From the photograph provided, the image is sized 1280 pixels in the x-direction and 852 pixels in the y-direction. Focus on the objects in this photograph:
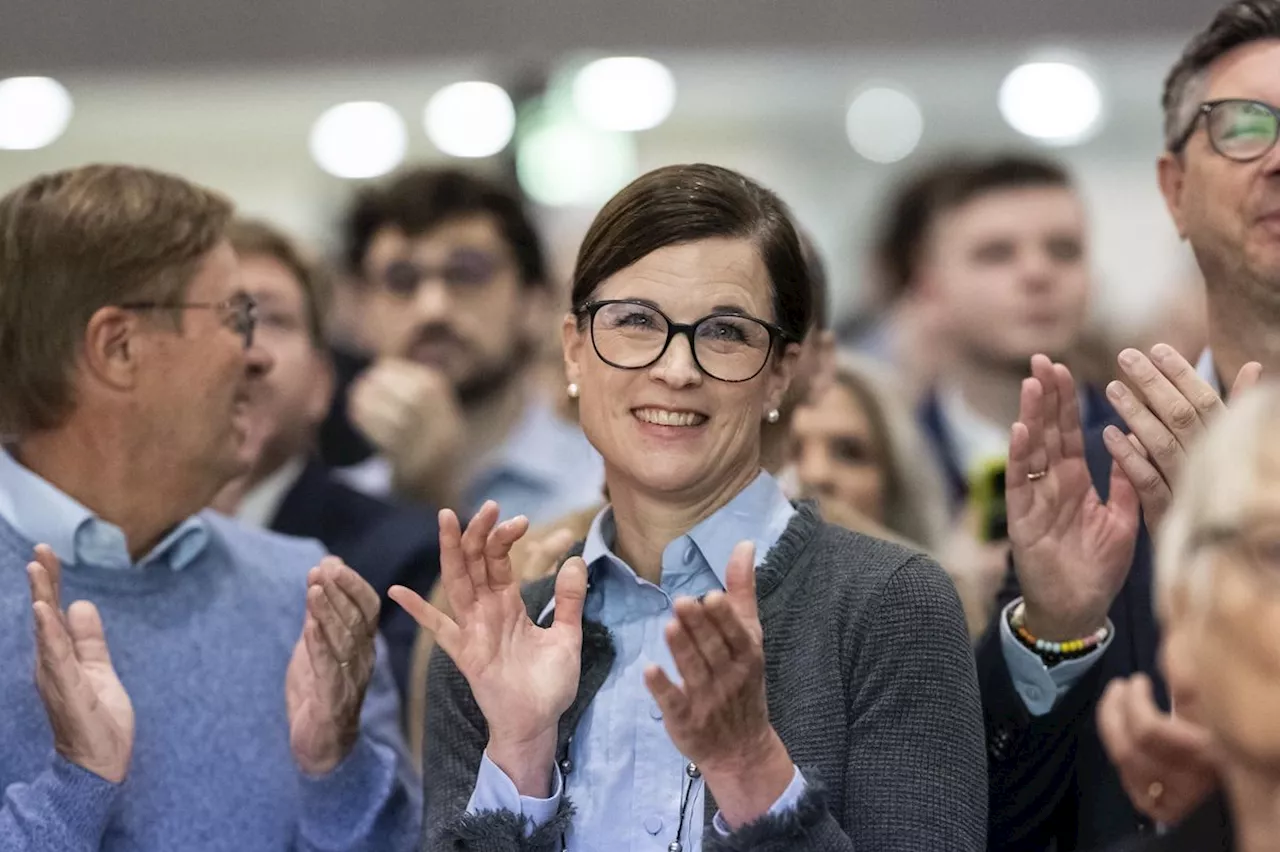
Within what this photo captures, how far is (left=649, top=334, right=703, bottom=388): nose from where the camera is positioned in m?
2.20

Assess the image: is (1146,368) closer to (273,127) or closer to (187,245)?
(187,245)

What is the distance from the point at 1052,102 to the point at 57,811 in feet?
19.3

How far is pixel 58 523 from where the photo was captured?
2.64m

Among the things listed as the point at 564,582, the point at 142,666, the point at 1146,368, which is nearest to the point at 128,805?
the point at 142,666

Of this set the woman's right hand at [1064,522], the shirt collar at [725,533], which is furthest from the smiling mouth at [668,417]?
the woman's right hand at [1064,522]

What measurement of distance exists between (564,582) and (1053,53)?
524 centimetres

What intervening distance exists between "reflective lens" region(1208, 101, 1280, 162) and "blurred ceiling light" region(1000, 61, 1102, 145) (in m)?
4.37

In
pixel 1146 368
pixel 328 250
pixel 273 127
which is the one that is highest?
pixel 1146 368

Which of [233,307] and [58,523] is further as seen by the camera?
[233,307]

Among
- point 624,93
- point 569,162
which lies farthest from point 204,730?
point 569,162

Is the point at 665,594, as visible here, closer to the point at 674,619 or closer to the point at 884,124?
the point at 674,619

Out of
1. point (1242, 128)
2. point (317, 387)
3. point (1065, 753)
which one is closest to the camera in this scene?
point (1065, 753)

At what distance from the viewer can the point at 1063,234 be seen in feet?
14.4

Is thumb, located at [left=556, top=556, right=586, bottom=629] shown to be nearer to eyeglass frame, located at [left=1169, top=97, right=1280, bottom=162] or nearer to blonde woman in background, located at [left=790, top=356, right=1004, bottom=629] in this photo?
eyeglass frame, located at [left=1169, top=97, right=1280, bottom=162]
